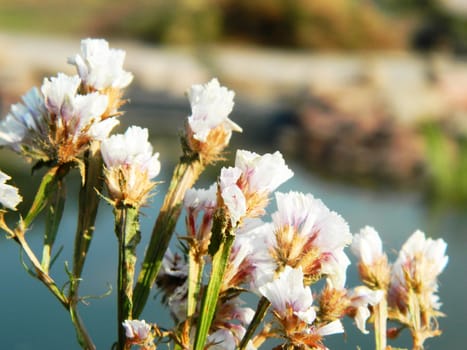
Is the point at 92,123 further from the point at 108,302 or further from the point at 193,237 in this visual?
the point at 108,302

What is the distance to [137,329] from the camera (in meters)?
0.29

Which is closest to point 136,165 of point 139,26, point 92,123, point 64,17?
point 92,123

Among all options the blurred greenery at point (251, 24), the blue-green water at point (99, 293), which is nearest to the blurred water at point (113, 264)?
the blue-green water at point (99, 293)

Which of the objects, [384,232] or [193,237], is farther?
[384,232]

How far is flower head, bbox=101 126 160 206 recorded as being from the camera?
1.00 ft

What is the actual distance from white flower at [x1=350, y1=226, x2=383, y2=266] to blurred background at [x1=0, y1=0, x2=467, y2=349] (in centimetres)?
9

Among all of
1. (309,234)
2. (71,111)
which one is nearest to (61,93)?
(71,111)

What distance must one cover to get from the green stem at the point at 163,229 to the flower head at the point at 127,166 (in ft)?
0.06

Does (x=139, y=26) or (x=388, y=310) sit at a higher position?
(x=139, y=26)

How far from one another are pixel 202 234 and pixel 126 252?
0.03m

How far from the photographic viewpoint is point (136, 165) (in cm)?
31

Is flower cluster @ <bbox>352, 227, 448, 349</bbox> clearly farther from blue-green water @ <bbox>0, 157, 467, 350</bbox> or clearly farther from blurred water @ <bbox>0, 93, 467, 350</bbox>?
blue-green water @ <bbox>0, 157, 467, 350</bbox>

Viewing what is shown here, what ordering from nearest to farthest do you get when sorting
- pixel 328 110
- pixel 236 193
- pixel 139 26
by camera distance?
pixel 236 193, pixel 328 110, pixel 139 26

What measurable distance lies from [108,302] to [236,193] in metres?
0.71
